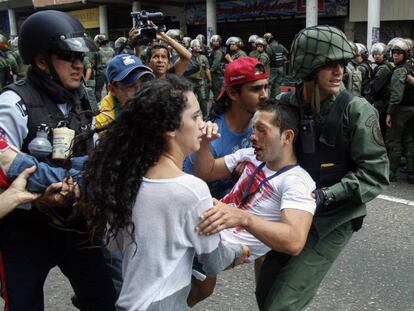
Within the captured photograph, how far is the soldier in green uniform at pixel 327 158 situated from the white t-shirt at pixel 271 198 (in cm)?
13

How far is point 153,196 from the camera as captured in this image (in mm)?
1661

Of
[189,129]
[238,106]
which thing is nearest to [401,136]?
[238,106]

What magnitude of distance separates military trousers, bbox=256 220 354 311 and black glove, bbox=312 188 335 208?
217 millimetres

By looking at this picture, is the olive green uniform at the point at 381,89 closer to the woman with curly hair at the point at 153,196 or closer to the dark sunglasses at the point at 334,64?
the dark sunglasses at the point at 334,64

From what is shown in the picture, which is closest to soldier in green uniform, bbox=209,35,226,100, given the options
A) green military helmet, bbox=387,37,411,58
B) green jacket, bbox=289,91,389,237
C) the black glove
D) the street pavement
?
green military helmet, bbox=387,37,411,58

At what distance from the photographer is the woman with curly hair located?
5.47 ft

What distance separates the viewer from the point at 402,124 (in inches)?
281

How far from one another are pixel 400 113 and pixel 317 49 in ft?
16.7

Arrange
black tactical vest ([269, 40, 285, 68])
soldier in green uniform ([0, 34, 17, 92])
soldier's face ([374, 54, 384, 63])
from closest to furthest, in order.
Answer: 1. soldier's face ([374, 54, 384, 63])
2. soldier in green uniform ([0, 34, 17, 92])
3. black tactical vest ([269, 40, 285, 68])

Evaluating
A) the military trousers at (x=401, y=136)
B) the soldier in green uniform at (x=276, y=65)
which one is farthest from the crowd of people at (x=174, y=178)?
the soldier in green uniform at (x=276, y=65)

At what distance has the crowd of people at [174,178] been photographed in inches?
67.3

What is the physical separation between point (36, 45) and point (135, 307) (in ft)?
4.04

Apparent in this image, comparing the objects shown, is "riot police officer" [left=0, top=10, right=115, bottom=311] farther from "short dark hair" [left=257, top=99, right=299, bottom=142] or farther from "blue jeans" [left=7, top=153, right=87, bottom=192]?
"short dark hair" [left=257, top=99, right=299, bottom=142]

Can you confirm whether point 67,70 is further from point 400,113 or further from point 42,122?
point 400,113
